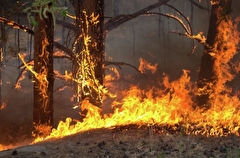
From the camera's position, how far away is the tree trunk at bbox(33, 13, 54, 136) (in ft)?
30.3

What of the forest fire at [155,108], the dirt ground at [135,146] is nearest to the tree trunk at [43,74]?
the forest fire at [155,108]

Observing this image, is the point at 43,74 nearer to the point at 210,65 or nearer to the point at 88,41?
the point at 88,41

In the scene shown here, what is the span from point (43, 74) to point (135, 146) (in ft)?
14.8

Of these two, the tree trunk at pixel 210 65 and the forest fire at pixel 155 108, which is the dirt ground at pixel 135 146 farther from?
the tree trunk at pixel 210 65

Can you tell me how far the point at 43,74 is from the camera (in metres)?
9.34

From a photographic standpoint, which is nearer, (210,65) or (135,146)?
(135,146)

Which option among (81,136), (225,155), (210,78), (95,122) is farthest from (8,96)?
(225,155)

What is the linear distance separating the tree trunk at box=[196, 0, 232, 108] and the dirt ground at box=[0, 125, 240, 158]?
6754 millimetres

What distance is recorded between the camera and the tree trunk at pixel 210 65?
12.7m

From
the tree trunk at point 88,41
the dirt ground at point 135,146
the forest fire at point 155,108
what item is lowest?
the dirt ground at point 135,146

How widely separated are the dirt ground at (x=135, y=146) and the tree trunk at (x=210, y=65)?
675 centimetres

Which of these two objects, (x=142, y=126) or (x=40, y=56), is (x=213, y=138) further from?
(x=40, y=56)

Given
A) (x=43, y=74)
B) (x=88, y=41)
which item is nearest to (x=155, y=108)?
(x=88, y=41)

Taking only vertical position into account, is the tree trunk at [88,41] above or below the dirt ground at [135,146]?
above
